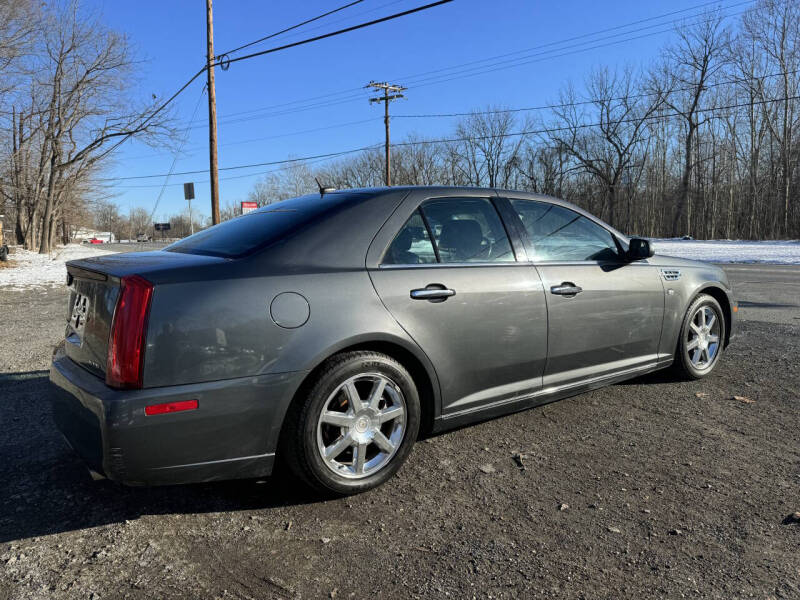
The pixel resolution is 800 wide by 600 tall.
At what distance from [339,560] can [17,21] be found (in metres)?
25.1

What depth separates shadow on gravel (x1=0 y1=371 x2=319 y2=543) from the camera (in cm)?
253

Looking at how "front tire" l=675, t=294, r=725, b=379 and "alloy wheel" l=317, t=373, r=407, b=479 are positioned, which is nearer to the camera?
"alloy wheel" l=317, t=373, r=407, b=479

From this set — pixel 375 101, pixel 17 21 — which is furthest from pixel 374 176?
pixel 17 21

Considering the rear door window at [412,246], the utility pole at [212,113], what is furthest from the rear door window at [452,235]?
the utility pole at [212,113]

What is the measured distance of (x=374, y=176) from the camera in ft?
221

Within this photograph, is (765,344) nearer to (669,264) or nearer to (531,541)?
(669,264)

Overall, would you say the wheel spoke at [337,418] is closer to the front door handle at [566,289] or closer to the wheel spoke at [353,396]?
the wheel spoke at [353,396]

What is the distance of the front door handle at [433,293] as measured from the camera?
2910 millimetres

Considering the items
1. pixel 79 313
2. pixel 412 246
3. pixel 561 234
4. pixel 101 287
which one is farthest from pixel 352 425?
pixel 561 234

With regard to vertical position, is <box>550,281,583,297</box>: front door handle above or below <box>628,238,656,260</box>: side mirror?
below

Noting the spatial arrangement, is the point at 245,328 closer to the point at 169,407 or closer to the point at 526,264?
the point at 169,407

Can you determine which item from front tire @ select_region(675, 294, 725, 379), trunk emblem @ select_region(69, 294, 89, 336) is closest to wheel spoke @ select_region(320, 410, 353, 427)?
trunk emblem @ select_region(69, 294, 89, 336)

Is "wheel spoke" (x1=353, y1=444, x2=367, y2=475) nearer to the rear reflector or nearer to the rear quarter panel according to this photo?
the rear quarter panel

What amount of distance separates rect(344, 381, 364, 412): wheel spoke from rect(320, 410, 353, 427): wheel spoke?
48 millimetres
